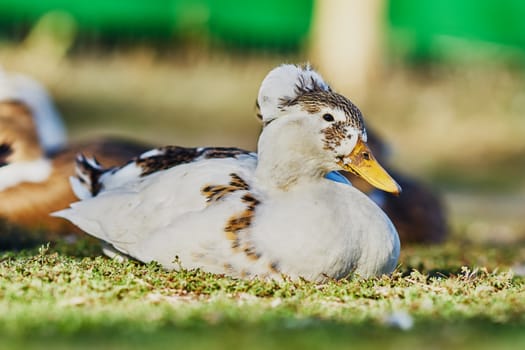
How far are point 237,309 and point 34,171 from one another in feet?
14.6

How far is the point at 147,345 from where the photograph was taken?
12.0ft

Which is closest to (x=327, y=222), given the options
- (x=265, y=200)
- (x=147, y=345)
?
(x=265, y=200)

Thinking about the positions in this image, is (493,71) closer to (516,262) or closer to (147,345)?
(516,262)

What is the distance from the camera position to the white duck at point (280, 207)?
4949 mm

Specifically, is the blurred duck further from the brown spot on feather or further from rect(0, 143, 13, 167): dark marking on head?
the brown spot on feather

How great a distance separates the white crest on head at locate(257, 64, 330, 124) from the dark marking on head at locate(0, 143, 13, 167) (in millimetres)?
A: 2306

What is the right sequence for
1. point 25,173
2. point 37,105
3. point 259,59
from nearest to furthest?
point 25,173
point 37,105
point 259,59

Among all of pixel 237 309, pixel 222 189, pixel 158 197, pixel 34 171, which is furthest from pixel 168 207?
pixel 34 171

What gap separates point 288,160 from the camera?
519 centimetres

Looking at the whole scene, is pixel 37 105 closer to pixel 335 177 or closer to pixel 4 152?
pixel 4 152

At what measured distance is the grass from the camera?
3836 mm

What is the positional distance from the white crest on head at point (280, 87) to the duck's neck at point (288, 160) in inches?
3.4

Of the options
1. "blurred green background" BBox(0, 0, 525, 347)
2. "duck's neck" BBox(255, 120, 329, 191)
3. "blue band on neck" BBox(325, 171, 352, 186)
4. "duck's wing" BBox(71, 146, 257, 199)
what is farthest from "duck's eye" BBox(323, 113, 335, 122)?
"blurred green background" BBox(0, 0, 525, 347)

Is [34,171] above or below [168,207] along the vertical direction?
below
